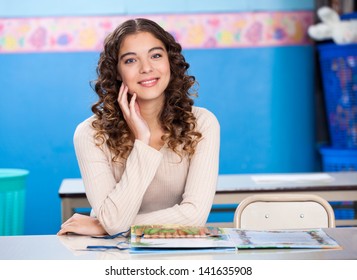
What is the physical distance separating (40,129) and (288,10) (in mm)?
1797

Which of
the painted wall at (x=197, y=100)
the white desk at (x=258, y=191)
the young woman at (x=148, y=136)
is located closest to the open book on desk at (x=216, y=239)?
the young woman at (x=148, y=136)

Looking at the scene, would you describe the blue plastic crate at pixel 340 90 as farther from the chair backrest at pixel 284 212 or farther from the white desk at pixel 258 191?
the chair backrest at pixel 284 212

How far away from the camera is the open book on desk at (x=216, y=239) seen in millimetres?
1851

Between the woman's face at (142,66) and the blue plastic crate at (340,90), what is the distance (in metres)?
2.20

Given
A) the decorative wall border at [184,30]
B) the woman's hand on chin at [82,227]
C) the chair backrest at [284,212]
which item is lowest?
the woman's hand on chin at [82,227]

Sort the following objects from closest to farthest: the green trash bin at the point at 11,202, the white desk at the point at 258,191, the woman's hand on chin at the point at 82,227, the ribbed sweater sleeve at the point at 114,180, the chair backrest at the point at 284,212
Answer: the woman's hand on chin at the point at 82,227
the ribbed sweater sleeve at the point at 114,180
the chair backrest at the point at 284,212
the white desk at the point at 258,191
the green trash bin at the point at 11,202

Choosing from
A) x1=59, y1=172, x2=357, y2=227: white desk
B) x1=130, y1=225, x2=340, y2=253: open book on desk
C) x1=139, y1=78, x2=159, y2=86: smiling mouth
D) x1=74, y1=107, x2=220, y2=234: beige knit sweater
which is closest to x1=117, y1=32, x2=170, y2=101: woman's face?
x1=139, y1=78, x2=159, y2=86: smiling mouth

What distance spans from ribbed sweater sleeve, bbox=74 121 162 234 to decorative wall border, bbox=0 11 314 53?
2.26m

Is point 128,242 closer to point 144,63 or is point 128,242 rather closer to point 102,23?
point 144,63

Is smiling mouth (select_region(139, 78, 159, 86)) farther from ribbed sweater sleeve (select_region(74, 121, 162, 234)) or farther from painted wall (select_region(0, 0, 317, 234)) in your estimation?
painted wall (select_region(0, 0, 317, 234))

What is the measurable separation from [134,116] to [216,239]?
740 millimetres

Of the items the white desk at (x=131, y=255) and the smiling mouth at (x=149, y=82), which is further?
the smiling mouth at (x=149, y=82)

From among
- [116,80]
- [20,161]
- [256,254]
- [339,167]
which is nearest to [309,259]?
[256,254]

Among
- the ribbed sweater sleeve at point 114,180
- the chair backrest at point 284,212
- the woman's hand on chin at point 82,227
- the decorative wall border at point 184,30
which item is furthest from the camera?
the decorative wall border at point 184,30
